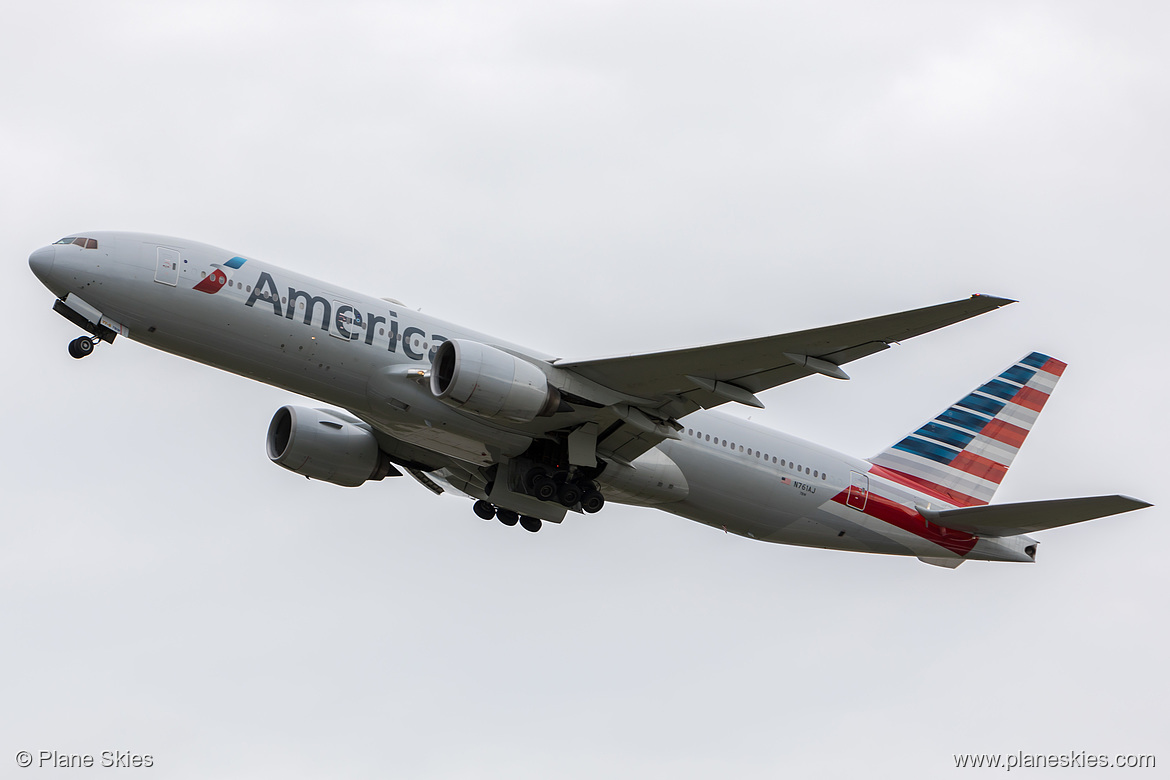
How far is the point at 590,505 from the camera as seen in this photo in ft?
94.9

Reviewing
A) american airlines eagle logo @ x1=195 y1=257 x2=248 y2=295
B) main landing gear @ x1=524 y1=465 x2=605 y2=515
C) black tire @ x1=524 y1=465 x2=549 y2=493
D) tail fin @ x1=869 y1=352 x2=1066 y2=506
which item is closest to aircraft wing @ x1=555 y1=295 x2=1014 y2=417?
main landing gear @ x1=524 y1=465 x2=605 y2=515

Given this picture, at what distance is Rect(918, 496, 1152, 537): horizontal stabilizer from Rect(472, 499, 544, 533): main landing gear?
999cm

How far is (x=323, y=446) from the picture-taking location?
103 feet

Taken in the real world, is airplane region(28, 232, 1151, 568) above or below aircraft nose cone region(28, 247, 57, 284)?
below

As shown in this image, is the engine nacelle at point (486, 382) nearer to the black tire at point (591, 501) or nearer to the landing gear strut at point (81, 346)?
the black tire at point (591, 501)

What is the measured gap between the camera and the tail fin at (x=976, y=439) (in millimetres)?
33500

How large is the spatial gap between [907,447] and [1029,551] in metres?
4.10

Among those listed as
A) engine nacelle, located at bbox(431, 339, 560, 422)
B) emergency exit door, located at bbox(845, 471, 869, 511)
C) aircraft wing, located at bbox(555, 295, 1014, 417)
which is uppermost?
aircraft wing, located at bbox(555, 295, 1014, 417)

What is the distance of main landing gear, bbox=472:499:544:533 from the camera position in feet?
107

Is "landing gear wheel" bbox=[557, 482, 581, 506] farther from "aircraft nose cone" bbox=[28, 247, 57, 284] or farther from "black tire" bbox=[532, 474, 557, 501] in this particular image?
"aircraft nose cone" bbox=[28, 247, 57, 284]

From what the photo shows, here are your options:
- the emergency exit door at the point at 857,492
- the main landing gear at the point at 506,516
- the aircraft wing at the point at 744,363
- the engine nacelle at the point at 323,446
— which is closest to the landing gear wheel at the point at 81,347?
the engine nacelle at the point at 323,446

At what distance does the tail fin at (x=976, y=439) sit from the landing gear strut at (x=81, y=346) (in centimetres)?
1935

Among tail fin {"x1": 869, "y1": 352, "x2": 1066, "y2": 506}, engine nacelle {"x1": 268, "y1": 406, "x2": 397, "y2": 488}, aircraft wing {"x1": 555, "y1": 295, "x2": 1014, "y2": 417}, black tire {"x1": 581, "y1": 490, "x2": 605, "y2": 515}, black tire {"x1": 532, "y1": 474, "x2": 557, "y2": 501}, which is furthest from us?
tail fin {"x1": 869, "y1": 352, "x2": 1066, "y2": 506}

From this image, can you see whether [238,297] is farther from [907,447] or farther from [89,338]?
[907,447]
